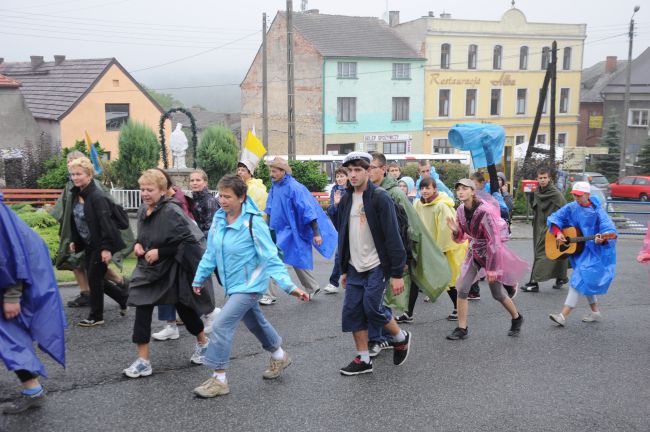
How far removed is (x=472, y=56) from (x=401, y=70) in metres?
6.06

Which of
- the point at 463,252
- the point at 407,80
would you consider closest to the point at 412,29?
the point at 407,80

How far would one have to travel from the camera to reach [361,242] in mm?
5340

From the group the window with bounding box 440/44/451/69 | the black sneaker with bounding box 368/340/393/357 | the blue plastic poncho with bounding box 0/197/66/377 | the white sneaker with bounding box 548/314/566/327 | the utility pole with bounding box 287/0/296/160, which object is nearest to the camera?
the blue plastic poncho with bounding box 0/197/66/377

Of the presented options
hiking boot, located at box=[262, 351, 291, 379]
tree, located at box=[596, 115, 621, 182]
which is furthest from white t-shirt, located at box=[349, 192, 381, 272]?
tree, located at box=[596, 115, 621, 182]

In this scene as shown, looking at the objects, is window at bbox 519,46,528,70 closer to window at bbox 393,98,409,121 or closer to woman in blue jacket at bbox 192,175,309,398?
window at bbox 393,98,409,121

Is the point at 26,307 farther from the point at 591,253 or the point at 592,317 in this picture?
the point at 592,317

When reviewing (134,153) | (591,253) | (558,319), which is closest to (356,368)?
(558,319)

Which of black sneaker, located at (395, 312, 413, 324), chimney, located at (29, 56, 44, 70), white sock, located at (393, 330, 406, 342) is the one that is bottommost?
black sneaker, located at (395, 312, 413, 324)

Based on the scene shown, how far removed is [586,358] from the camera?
6129 mm

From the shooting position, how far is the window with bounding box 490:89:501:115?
4841cm

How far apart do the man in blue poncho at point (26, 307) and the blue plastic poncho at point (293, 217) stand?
368 centimetres

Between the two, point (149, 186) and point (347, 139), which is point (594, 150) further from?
point (149, 186)

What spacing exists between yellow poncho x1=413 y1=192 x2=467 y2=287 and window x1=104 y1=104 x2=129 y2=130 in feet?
110

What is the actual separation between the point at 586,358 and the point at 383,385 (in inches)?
83.5
